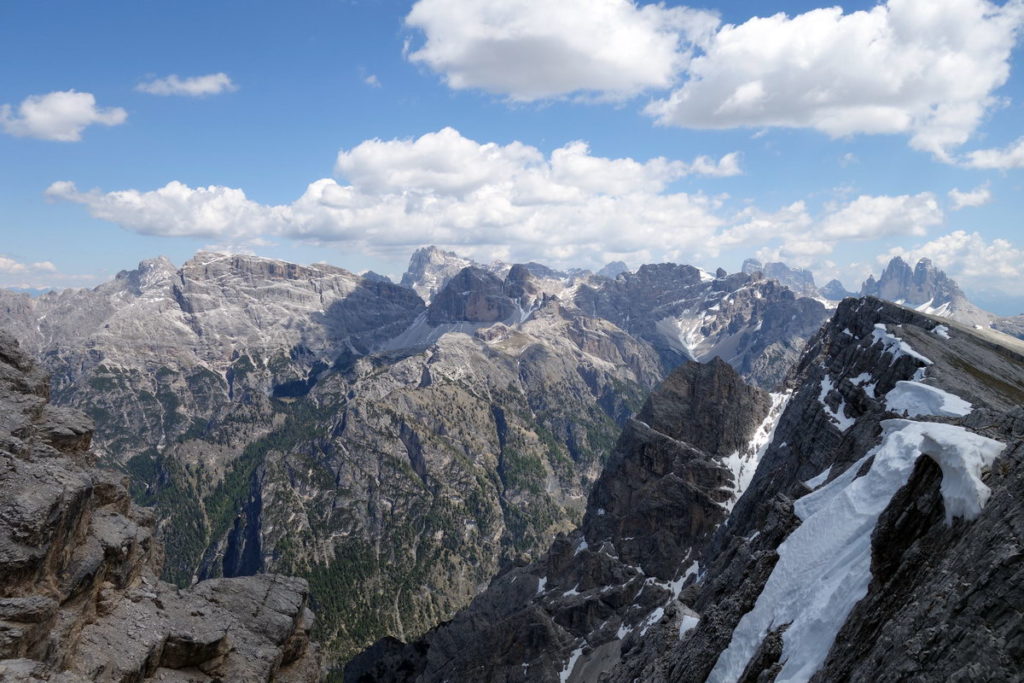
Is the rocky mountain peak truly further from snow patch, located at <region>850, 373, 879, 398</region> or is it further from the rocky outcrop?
snow patch, located at <region>850, 373, 879, 398</region>

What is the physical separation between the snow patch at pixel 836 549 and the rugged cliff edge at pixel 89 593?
31.1 metres

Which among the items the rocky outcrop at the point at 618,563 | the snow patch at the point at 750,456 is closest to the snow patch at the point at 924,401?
the rocky outcrop at the point at 618,563

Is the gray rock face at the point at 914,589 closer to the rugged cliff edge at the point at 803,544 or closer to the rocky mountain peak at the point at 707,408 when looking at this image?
the rugged cliff edge at the point at 803,544

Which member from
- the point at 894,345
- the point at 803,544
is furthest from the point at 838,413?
the point at 803,544

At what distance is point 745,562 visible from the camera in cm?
4344

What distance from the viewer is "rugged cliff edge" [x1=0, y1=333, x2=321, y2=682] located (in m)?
29.8

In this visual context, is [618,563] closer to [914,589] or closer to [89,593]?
[89,593]

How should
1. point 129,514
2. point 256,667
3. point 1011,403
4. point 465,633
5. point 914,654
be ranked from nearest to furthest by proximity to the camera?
1. point 914,654
2. point 256,667
3. point 129,514
4. point 1011,403
5. point 465,633

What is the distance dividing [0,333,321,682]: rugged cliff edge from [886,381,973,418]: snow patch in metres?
59.2

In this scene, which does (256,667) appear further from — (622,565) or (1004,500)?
(622,565)

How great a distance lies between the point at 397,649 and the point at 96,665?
114738mm

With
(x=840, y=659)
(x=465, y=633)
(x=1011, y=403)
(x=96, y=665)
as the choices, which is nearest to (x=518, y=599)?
(x=465, y=633)

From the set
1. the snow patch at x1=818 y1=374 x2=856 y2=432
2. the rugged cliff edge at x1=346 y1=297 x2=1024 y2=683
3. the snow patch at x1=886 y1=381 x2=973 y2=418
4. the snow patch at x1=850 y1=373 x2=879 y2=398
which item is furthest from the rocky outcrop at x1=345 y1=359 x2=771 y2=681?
the snow patch at x1=886 y1=381 x2=973 y2=418

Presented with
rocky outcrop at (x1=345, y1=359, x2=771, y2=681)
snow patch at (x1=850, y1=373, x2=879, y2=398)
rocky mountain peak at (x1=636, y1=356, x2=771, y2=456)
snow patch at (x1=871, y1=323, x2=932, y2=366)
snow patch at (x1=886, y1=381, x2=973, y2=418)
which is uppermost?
snow patch at (x1=871, y1=323, x2=932, y2=366)
